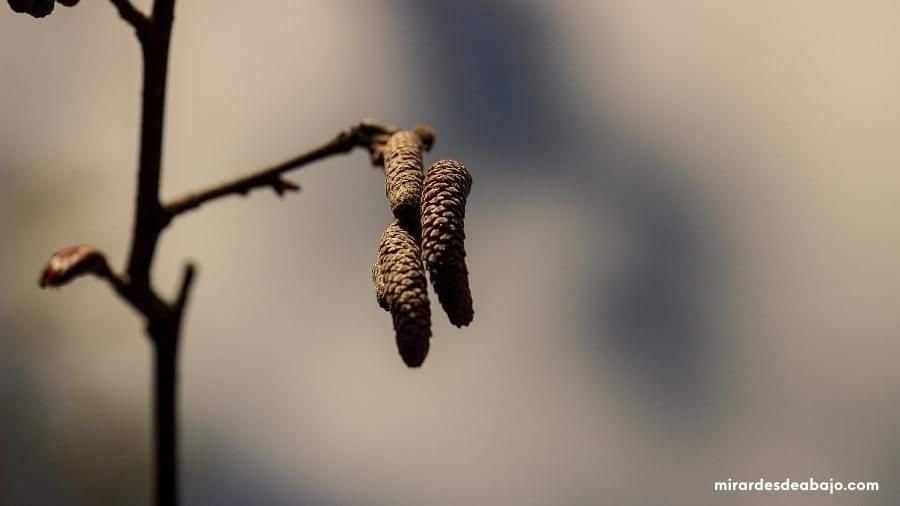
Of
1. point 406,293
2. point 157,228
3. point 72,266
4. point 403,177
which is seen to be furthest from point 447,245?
point 72,266

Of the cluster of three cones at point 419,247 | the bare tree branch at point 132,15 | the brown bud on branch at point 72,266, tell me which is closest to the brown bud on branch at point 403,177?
the cluster of three cones at point 419,247

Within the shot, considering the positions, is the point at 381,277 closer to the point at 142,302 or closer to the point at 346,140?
the point at 346,140

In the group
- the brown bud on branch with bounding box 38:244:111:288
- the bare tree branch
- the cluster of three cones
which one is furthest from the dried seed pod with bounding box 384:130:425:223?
the brown bud on branch with bounding box 38:244:111:288

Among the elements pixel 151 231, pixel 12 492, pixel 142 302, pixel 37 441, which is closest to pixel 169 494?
pixel 142 302

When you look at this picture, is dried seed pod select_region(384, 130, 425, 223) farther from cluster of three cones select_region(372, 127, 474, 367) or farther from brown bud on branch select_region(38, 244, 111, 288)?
brown bud on branch select_region(38, 244, 111, 288)

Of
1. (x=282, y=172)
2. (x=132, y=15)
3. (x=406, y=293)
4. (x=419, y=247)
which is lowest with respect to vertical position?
(x=406, y=293)

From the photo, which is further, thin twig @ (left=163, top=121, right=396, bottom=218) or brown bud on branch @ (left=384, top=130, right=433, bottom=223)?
brown bud on branch @ (left=384, top=130, right=433, bottom=223)

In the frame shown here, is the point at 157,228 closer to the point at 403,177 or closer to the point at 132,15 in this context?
the point at 132,15
